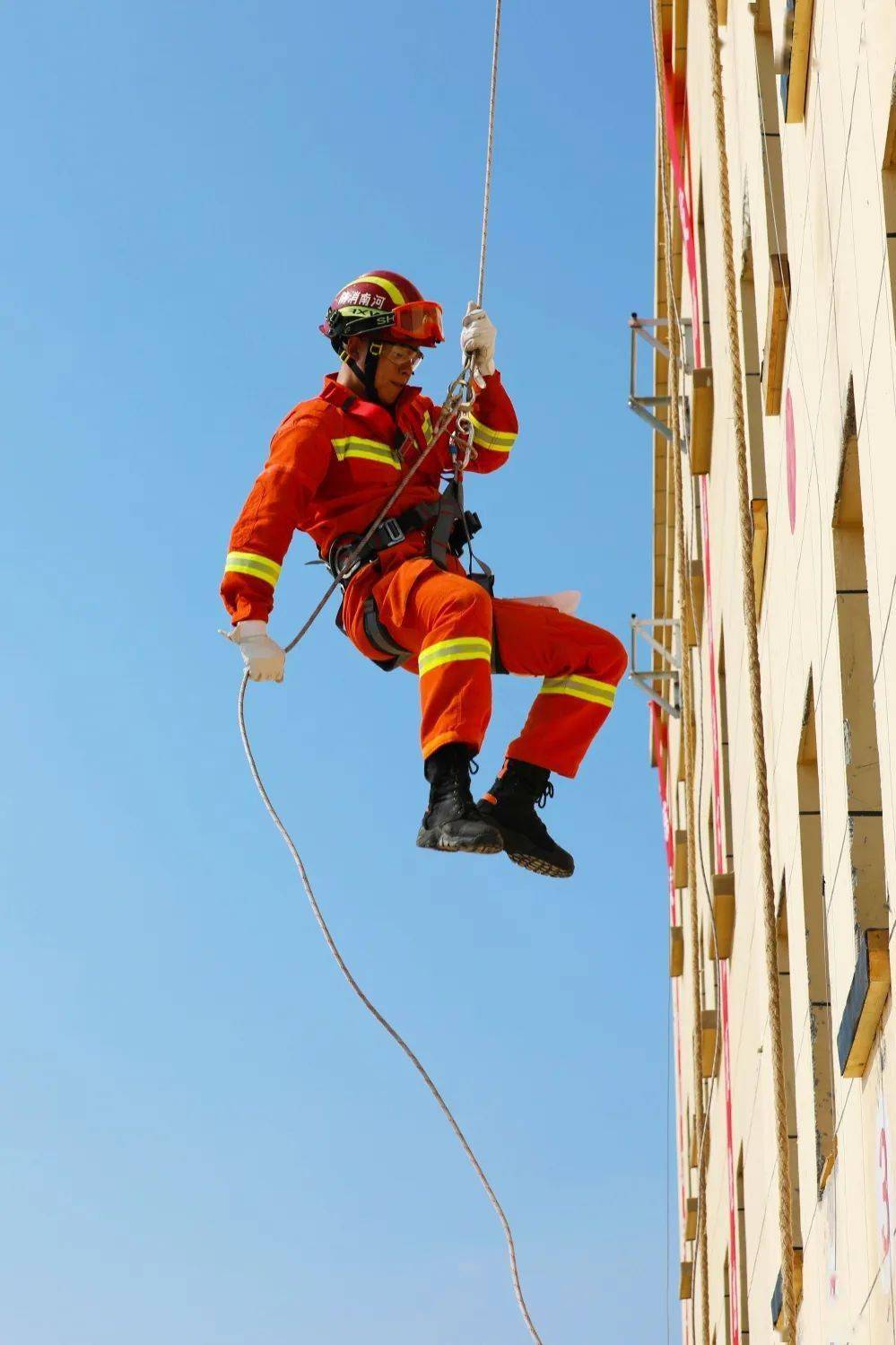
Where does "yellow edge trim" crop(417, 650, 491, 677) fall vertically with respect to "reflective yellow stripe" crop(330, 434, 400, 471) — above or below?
below

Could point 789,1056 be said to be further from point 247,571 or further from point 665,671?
point 665,671

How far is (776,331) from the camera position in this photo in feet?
23.5

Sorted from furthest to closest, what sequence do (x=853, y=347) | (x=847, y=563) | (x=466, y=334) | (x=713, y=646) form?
1. (x=713, y=646)
2. (x=466, y=334)
3. (x=847, y=563)
4. (x=853, y=347)

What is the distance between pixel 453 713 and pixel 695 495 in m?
6.18

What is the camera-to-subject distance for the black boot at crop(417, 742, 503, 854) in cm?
666

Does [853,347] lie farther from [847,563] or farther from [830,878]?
[830,878]

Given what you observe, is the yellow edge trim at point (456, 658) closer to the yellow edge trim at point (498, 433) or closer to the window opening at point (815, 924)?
the window opening at point (815, 924)

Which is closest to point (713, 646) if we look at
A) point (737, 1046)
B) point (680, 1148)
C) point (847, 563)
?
point (737, 1046)

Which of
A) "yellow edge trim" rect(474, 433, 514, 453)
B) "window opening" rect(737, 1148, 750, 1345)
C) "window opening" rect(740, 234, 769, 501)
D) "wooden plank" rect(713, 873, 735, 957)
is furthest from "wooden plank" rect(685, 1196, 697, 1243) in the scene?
"yellow edge trim" rect(474, 433, 514, 453)

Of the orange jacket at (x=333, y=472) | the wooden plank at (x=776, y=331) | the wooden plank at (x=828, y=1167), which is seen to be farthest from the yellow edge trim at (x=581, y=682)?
the wooden plank at (x=828, y=1167)

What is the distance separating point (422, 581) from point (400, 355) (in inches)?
40.1

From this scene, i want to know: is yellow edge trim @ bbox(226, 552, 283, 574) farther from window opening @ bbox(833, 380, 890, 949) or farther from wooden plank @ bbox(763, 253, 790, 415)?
window opening @ bbox(833, 380, 890, 949)

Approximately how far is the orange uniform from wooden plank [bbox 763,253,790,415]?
104 cm

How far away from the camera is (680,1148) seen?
A: 20.0 m
